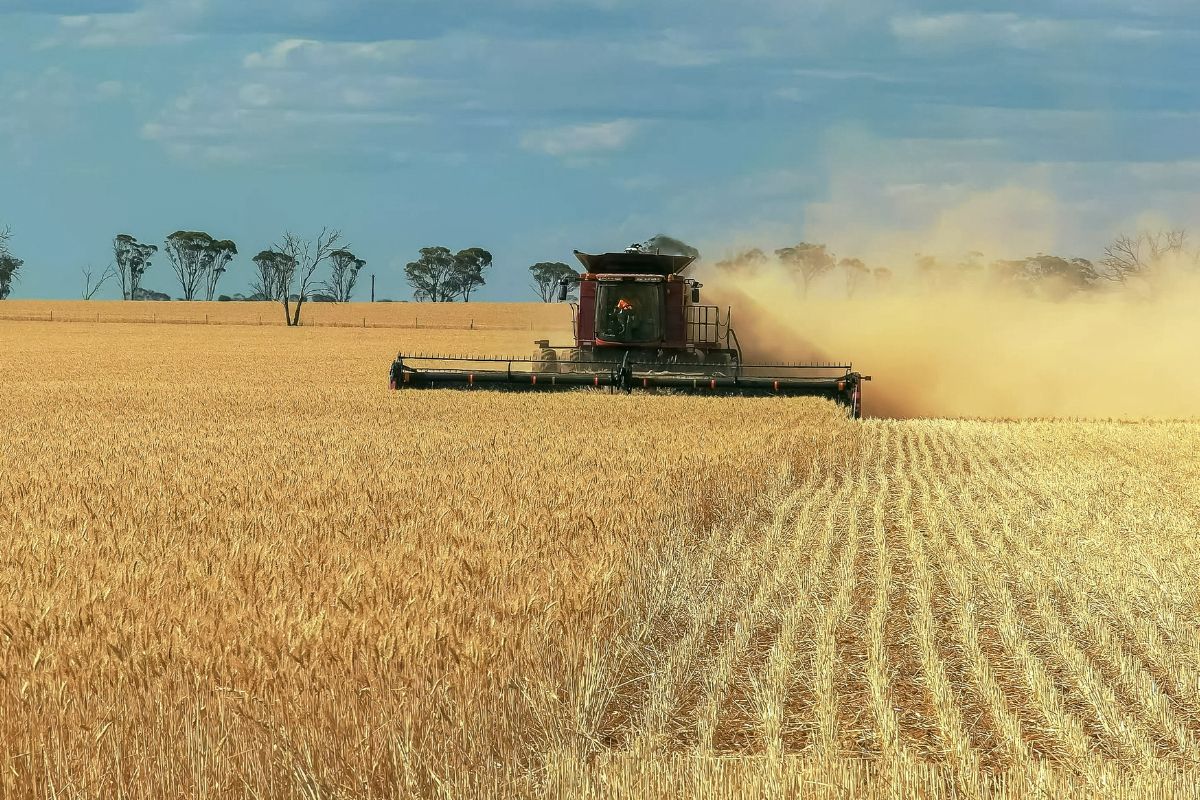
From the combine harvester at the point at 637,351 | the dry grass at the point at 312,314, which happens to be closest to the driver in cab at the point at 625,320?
the combine harvester at the point at 637,351

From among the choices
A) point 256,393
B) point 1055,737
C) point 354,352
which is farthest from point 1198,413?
point 354,352

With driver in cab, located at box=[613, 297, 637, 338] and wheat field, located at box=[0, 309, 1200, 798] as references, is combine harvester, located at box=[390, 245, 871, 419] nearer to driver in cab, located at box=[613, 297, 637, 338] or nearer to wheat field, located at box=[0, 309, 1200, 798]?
driver in cab, located at box=[613, 297, 637, 338]

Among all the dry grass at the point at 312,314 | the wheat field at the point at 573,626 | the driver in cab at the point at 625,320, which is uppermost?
the dry grass at the point at 312,314

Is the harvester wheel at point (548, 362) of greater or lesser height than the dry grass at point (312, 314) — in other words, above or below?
below

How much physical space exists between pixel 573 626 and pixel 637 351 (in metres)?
19.1

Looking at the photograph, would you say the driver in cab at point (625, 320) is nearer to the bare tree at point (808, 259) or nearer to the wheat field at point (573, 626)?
the wheat field at point (573, 626)

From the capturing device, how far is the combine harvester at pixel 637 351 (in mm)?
22516

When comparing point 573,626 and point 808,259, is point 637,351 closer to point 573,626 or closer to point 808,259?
point 573,626

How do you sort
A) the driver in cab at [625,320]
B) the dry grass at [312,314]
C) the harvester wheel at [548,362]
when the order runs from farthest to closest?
the dry grass at [312,314] < the driver in cab at [625,320] < the harvester wheel at [548,362]

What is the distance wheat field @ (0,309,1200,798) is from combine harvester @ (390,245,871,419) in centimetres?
888

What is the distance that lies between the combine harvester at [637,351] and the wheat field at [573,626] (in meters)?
8.88

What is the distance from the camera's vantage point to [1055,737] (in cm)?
547

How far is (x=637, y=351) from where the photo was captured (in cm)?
2489

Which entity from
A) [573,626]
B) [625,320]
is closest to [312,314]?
[625,320]
